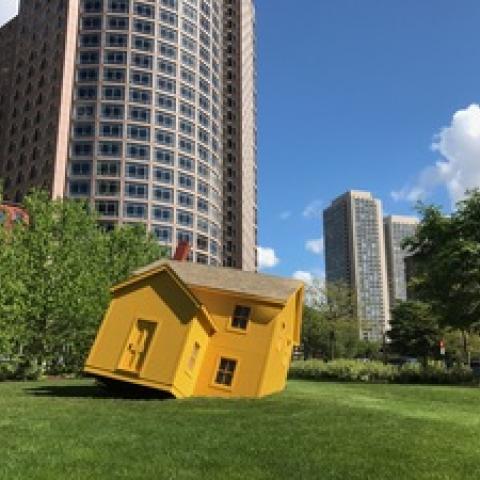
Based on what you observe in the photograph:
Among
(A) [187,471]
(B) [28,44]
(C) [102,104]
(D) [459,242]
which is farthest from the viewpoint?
(B) [28,44]

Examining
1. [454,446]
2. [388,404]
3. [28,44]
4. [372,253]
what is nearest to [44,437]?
[454,446]

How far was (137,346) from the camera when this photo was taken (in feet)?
83.3

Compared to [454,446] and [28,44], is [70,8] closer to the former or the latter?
[28,44]

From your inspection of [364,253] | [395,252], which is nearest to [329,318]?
[364,253]

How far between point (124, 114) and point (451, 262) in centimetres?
8061

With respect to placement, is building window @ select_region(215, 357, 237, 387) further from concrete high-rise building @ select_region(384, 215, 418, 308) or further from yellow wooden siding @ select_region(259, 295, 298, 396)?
concrete high-rise building @ select_region(384, 215, 418, 308)

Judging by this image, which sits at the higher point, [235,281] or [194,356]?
[235,281]

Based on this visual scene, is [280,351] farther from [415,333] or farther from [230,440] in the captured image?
[415,333]

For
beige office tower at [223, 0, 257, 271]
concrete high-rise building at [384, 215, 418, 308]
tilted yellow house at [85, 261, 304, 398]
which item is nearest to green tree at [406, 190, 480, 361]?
tilted yellow house at [85, 261, 304, 398]

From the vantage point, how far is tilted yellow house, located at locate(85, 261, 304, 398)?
24.8 meters

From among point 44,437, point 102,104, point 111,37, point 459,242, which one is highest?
point 111,37

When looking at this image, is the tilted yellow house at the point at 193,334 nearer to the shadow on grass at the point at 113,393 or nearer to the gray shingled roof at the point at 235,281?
the gray shingled roof at the point at 235,281

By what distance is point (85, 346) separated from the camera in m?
46.8

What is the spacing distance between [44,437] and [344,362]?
41.0m
